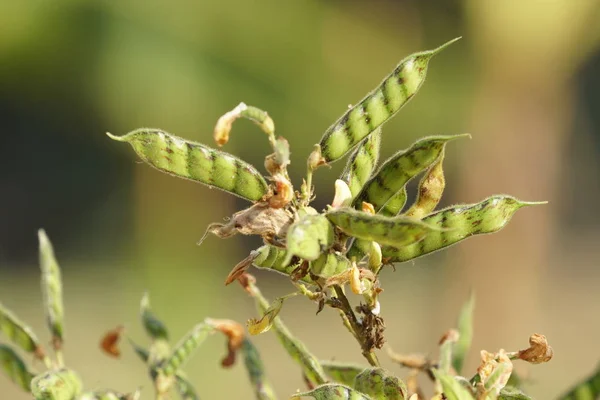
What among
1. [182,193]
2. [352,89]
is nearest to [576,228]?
[352,89]

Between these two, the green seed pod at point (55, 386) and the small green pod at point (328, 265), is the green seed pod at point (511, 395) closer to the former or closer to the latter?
the small green pod at point (328, 265)

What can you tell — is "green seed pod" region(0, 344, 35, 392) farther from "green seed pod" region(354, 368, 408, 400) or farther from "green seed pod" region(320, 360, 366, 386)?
"green seed pod" region(354, 368, 408, 400)

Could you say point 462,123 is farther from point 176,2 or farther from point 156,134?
point 156,134

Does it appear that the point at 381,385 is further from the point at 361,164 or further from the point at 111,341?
the point at 111,341

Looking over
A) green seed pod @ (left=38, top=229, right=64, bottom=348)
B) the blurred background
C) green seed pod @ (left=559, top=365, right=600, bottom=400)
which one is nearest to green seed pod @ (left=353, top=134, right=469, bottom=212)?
green seed pod @ (left=559, top=365, right=600, bottom=400)

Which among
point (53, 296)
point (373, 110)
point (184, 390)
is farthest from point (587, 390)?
point (53, 296)

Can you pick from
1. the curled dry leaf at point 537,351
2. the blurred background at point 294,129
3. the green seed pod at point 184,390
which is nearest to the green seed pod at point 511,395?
the curled dry leaf at point 537,351
